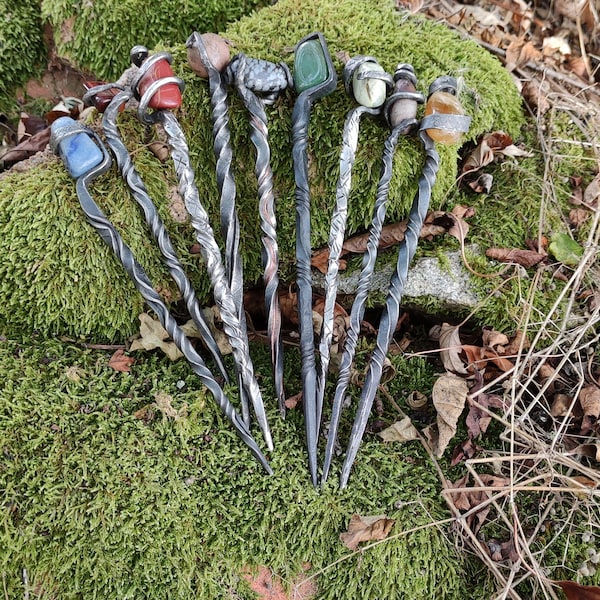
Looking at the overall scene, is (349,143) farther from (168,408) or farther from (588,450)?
(588,450)

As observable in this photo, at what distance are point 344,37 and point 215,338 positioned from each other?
149cm

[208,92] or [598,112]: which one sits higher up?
[208,92]

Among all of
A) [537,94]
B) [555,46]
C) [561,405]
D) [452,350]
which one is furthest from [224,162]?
[555,46]

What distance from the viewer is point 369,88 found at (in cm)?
222

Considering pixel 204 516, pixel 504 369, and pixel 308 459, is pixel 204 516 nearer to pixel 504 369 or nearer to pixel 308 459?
pixel 308 459

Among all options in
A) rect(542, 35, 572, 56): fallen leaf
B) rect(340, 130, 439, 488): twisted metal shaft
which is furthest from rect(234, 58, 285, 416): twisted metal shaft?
rect(542, 35, 572, 56): fallen leaf

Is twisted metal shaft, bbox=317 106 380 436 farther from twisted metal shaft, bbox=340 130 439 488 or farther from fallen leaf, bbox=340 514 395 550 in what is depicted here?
fallen leaf, bbox=340 514 395 550

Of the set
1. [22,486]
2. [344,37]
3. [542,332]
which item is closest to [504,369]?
[542,332]

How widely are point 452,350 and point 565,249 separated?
2.39ft

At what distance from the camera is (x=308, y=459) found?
2.11m

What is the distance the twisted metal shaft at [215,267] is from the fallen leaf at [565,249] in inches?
57.0

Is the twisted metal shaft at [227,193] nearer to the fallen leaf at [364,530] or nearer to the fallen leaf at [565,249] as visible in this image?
the fallen leaf at [364,530]

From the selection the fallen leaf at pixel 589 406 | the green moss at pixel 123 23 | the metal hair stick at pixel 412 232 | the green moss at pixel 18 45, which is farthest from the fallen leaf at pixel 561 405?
the green moss at pixel 18 45

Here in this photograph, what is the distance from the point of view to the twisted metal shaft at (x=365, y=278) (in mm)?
2131
